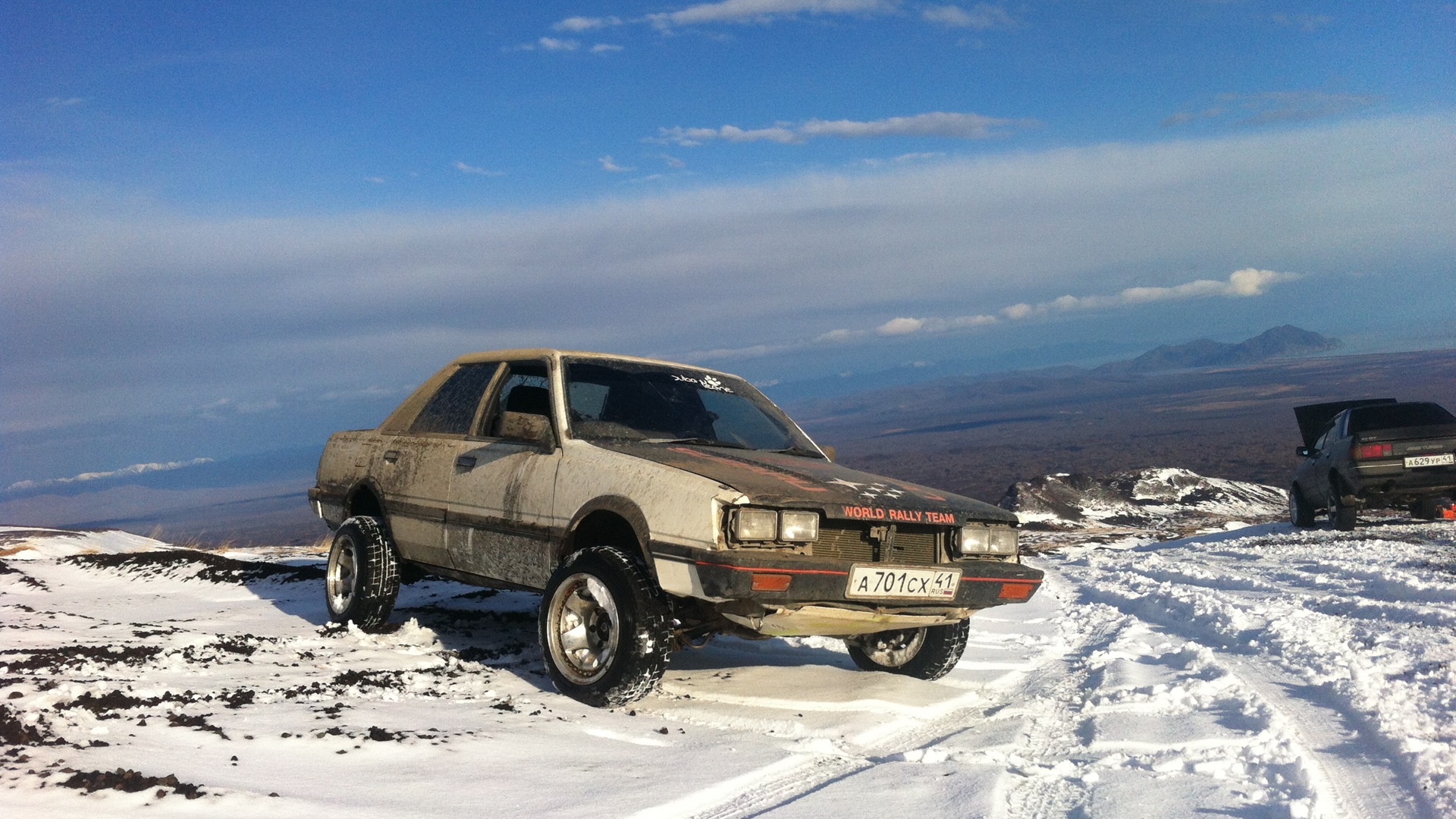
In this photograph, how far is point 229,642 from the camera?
5645mm

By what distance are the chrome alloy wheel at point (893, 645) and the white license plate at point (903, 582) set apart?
3.08ft

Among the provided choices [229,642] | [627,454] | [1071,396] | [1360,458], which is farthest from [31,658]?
[1071,396]

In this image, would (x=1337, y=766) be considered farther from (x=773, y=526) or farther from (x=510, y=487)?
(x=510, y=487)

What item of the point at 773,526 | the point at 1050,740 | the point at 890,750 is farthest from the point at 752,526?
the point at 1050,740

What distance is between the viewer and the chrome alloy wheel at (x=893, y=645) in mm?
5637

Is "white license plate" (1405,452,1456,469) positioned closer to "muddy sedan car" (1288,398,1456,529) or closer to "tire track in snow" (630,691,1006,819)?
"muddy sedan car" (1288,398,1456,529)

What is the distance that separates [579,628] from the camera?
4.75 metres

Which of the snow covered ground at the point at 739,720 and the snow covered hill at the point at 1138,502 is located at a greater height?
the snow covered ground at the point at 739,720

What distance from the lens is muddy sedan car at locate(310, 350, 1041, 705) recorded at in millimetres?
4316

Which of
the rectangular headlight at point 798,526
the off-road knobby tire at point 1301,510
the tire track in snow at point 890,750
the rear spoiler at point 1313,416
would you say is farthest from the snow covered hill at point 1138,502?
the rectangular headlight at point 798,526

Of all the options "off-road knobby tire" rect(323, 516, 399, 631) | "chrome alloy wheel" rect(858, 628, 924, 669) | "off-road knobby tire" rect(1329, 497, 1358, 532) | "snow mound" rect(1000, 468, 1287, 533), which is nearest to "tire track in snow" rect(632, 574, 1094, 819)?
"chrome alloy wheel" rect(858, 628, 924, 669)

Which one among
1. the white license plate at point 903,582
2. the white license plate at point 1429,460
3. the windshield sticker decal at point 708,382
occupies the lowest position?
the white license plate at point 903,582

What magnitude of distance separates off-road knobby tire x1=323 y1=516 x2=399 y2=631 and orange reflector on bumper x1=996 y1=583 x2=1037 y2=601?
3.52 meters

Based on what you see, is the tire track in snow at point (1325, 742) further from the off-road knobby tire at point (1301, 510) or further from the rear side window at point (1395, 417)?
the off-road knobby tire at point (1301, 510)
